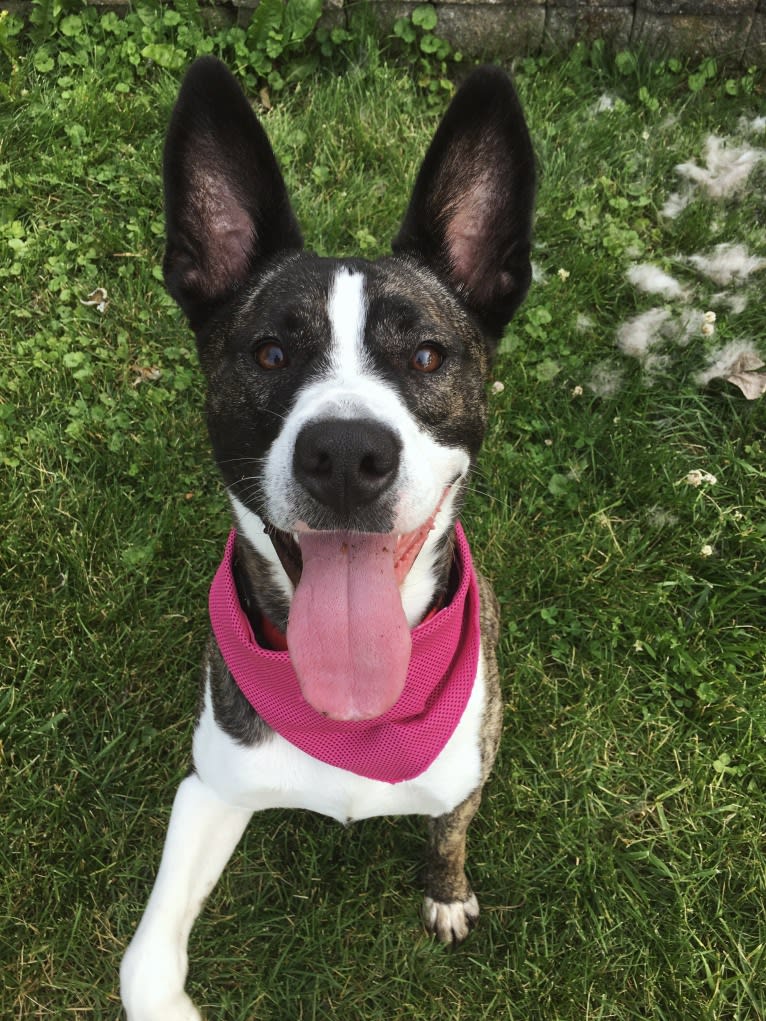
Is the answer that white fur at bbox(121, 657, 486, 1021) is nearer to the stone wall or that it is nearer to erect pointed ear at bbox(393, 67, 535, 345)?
erect pointed ear at bbox(393, 67, 535, 345)

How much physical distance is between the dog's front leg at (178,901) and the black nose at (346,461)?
1.22 metres

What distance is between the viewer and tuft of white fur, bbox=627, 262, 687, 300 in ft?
15.4

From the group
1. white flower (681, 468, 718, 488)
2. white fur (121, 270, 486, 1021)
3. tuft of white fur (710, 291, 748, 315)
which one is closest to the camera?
white fur (121, 270, 486, 1021)

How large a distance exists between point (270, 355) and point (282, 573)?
2.06ft

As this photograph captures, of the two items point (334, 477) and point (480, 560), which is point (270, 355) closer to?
point (334, 477)

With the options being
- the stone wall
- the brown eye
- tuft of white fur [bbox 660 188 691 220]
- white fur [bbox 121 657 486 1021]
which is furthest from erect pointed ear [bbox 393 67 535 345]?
the stone wall

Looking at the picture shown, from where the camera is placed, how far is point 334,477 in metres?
2.18

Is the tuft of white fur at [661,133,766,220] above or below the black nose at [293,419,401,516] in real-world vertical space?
below

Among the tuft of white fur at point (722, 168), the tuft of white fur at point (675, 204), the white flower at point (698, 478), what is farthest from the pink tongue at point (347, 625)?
the tuft of white fur at point (722, 168)

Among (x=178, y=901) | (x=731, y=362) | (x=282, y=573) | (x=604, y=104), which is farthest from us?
(x=604, y=104)

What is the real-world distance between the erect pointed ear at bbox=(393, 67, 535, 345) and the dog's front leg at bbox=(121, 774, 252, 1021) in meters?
1.75

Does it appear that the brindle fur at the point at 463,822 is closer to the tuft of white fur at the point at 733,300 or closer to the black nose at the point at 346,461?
the black nose at the point at 346,461

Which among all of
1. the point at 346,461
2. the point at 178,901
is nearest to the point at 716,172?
the point at 346,461

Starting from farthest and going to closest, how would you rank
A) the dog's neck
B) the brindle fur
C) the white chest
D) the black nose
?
1. the brindle fur
2. the white chest
3. the dog's neck
4. the black nose
